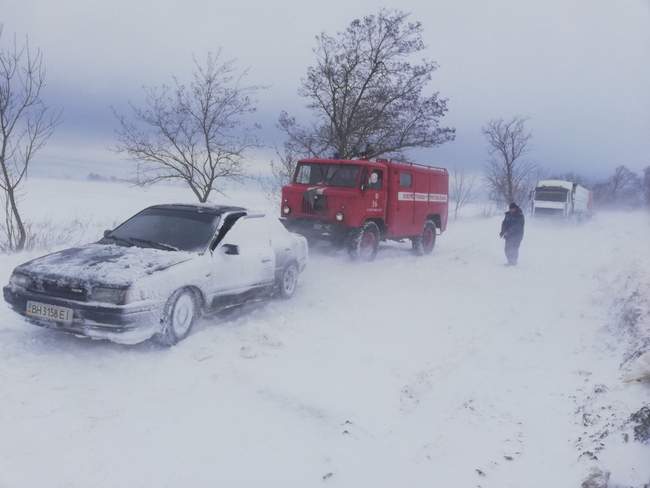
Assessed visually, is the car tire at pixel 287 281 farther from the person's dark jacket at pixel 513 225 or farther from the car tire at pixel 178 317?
the person's dark jacket at pixel 513 225

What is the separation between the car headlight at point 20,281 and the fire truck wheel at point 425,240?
1010 centimetres

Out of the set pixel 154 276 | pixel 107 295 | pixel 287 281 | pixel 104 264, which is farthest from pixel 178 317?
pixel 287 281

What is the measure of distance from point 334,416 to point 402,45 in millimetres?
16918

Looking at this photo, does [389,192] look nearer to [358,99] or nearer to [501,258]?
[501,258]

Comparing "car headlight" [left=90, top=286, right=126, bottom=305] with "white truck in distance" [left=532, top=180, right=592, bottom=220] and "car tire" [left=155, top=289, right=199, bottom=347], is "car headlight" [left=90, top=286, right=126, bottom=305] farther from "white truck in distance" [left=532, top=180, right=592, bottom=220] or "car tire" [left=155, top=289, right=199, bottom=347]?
"white truck in distance" [left=532, top=180, right=592, bottom=220]

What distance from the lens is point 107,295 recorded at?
4.58 meters

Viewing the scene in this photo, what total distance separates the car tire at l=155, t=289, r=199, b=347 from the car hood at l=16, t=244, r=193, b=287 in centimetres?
39

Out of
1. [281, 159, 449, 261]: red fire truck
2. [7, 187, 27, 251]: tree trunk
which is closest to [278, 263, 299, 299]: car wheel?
[281, 159, 449, 261]: red fire truck

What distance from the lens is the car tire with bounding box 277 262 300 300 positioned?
24.1ft

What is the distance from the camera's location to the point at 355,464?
11.3ft

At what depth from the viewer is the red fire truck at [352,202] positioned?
1031cm

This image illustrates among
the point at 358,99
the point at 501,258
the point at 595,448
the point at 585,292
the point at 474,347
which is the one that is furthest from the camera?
the point at 358,99

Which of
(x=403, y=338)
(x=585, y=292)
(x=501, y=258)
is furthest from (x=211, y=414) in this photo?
(x=501, y=258)

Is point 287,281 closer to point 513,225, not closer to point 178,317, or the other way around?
point 178,317
